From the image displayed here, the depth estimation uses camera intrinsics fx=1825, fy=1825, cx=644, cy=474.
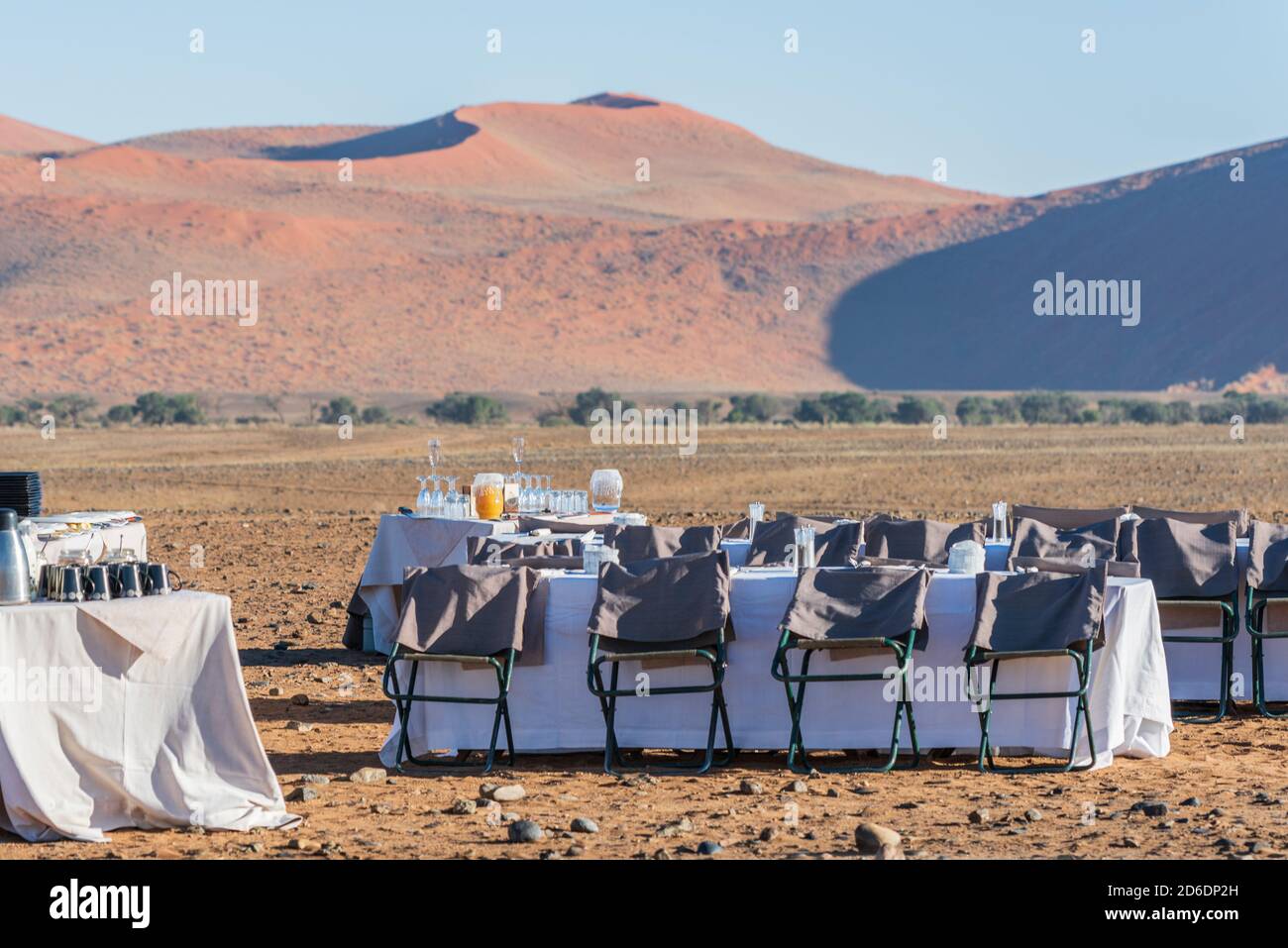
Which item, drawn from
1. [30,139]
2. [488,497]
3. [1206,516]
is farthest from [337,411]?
[30,139]

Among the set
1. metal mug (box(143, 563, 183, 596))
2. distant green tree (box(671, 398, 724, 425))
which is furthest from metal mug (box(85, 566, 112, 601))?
distant green tree (box(671, 398, 724, 425))

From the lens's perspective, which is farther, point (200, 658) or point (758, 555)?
point (758, 555)

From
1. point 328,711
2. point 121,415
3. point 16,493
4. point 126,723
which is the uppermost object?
point 121,415

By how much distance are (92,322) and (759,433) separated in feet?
117

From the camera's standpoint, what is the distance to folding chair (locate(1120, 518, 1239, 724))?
823cm

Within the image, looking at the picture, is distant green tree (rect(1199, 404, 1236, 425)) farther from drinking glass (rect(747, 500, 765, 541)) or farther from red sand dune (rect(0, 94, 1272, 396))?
drinking glass (rect(747, 500, 765, 541))

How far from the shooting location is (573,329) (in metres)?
69.6

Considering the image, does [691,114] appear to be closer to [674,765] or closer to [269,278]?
[269,278]

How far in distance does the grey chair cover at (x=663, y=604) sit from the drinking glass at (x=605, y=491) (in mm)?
2764

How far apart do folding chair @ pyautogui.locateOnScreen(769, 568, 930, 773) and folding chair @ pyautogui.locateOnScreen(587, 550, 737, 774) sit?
0.26 m

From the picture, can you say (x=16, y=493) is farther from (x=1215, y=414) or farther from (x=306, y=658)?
(x=1215, y=414)

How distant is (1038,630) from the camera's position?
6898mm

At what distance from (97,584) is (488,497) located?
157 inches

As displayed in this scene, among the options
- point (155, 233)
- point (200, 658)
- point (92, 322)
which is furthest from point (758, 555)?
point (155, 233)
